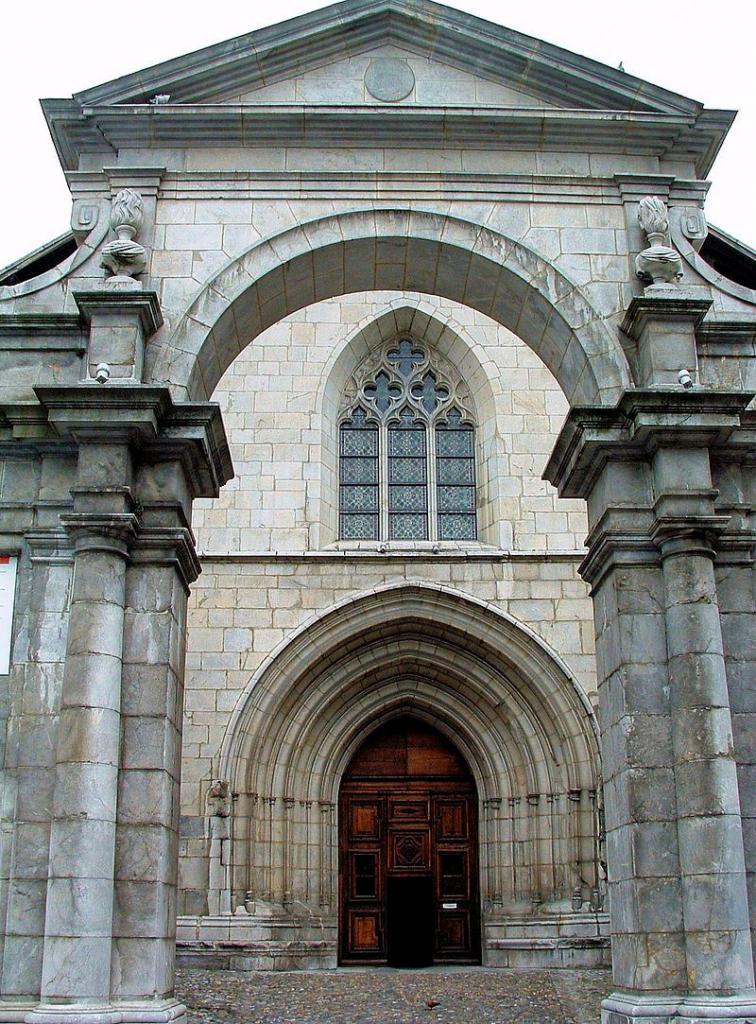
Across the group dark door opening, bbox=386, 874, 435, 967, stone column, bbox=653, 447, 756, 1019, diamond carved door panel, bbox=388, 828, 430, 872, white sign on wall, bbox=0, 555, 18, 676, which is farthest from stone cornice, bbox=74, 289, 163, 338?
dark door opening, bbox=386, 874, 435, 967

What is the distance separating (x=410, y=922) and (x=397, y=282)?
8.70m

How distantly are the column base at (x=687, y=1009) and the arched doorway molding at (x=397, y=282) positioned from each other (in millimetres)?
4030

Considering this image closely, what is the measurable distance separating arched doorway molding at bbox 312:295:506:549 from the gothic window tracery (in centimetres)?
14

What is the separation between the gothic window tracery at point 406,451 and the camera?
1589 centimetres

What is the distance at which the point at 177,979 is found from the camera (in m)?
12.3

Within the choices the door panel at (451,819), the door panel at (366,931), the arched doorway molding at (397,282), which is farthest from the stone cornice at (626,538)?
the door panel at (366,931)

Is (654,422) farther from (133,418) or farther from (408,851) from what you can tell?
(408,851)

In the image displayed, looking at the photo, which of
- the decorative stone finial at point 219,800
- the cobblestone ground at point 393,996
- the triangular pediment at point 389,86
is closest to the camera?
the triangular pediment at point 389,86

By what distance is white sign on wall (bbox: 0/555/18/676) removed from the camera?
816 cm

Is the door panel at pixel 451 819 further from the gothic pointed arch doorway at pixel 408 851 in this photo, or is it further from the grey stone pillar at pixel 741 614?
the grey stone pillar at pixel 741 614

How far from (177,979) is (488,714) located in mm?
4987

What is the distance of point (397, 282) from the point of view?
9.90m

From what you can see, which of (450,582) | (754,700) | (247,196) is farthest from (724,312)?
(450,582)

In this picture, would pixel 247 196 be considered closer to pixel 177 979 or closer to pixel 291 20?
pixel 291 20
